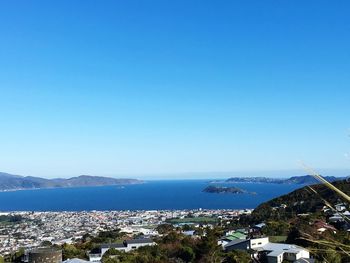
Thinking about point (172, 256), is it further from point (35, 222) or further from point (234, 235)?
point (35, 222)

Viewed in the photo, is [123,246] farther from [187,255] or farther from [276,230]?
[276,230]

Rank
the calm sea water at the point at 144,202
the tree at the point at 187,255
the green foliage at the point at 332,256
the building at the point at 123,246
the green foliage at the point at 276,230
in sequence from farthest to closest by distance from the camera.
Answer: the calm sea water at the point at 144,202
the green foliage at the point at 276,230
the building at the point at 123,246
the tree at the point at 187,255
the green foliage at the point at 332,256

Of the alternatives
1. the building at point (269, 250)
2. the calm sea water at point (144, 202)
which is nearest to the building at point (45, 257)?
the building at point (269, 250)

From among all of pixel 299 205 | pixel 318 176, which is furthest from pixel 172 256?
pixel 299 205

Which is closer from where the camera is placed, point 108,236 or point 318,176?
point 318,176

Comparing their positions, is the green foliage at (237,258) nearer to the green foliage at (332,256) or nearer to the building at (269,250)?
the building at (269,250)

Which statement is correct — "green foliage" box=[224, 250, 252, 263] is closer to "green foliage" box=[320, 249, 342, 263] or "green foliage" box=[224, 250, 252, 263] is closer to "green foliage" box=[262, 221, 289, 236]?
"green foliage" box=[320, 249, 342, 263]

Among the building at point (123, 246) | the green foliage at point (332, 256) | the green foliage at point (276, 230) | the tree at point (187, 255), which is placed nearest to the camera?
the green foliage at point (332, 256)

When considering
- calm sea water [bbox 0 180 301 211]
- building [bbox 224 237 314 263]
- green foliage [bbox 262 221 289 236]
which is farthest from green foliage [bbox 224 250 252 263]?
calm sea water [bbox 0 180 301 211]
